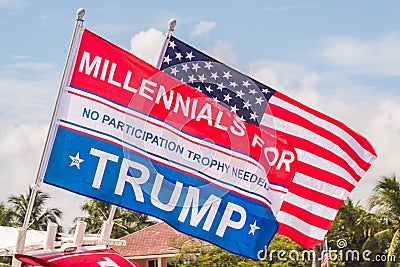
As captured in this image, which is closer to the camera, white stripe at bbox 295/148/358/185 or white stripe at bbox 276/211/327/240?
white stripe at bbox 276/211/327/240

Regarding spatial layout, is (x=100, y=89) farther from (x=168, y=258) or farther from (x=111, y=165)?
(x=168, y=258)

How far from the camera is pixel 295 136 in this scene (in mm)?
9469

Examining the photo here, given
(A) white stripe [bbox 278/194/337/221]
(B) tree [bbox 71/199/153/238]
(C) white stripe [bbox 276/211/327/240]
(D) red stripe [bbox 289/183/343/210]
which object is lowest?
(B) tree [bbox 71/199/153/238]

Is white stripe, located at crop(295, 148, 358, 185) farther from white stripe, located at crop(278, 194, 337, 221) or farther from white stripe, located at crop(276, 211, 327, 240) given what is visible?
white stripe, located at crop(276, 211, 327, 240)

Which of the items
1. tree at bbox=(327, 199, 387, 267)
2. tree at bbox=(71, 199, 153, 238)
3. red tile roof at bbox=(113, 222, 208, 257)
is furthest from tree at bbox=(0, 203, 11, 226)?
tree at bbox=(327, 199, 387, 267)

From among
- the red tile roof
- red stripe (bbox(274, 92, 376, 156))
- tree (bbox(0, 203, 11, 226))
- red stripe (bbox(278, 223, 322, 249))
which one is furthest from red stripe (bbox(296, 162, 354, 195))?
tree (bbox(0, 203, 11, 226))

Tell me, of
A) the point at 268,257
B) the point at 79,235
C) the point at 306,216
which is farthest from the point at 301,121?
the point at 268,257

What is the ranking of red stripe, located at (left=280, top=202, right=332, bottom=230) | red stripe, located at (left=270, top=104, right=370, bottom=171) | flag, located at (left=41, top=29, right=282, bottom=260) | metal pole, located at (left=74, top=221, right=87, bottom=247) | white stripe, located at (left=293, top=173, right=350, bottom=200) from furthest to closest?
red stripe, located at (left=270, top=104, right=370, bottom=171), white stripe, located at (left=293, top=173, right=350, bottom=200), red stripe, located at (left=280, top=202, right=332, bottom=230), flag, located at (left=41, top=29, right=282, bottom=260), metal pole, located at (left=74, top=221, right=87, bottom=247)

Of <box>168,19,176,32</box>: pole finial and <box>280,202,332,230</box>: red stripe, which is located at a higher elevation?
<box>168,19,176,32</box>: pole finial

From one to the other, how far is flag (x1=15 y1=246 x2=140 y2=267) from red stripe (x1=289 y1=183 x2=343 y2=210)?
227 centimetres

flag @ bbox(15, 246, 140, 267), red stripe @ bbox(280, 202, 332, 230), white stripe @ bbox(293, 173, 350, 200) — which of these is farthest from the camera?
white stripe @ bbox(293, 173, 350, 200)

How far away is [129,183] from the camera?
8.13 m

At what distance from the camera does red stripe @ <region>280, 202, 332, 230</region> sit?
30.6ft

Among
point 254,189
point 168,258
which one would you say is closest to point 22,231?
point 254,189
